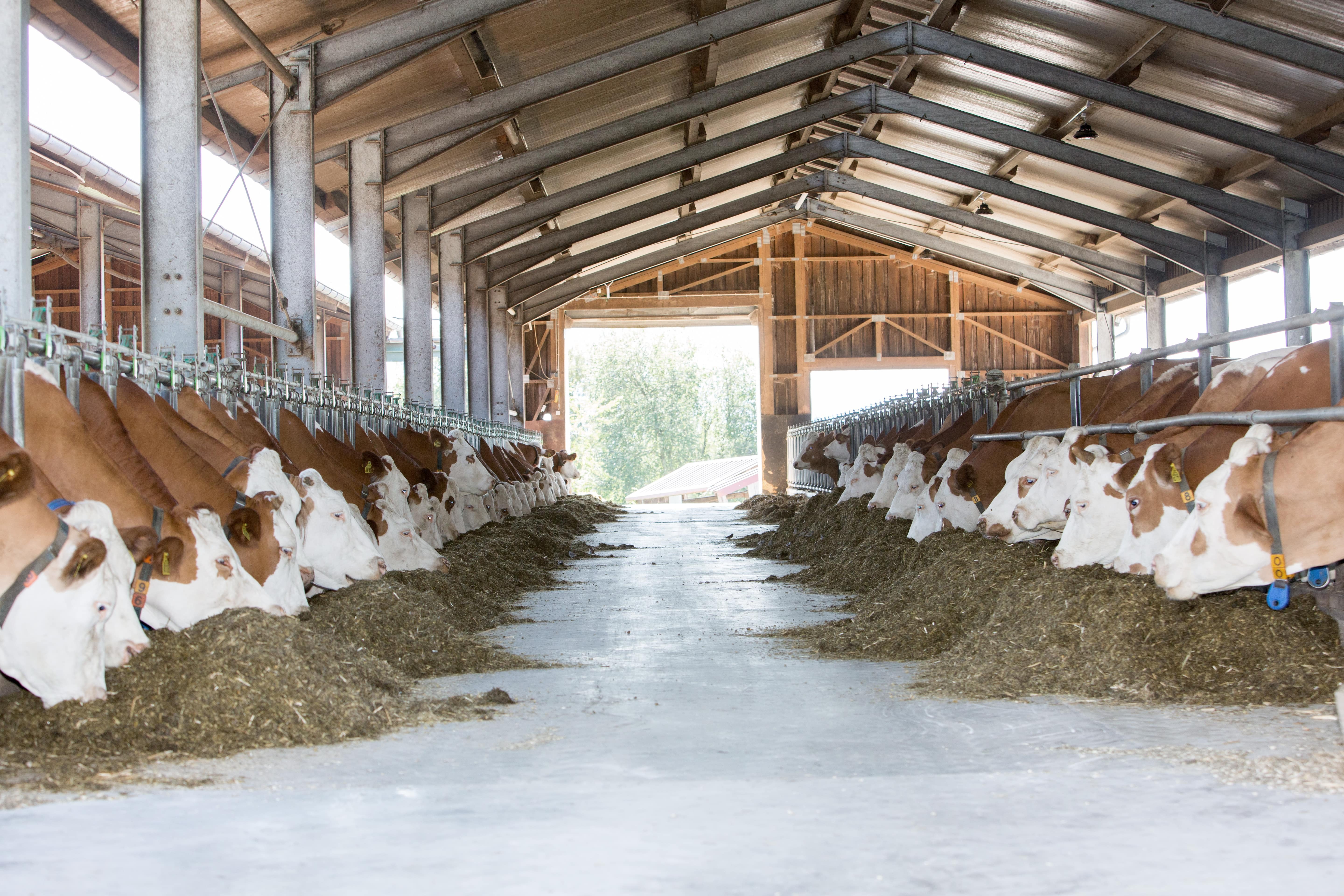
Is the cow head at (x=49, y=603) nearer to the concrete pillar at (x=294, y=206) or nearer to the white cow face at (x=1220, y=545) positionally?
the white cow face at (x=1220, y=545)

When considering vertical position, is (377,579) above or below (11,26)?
below

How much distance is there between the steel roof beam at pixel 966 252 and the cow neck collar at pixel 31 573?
28.3 metres

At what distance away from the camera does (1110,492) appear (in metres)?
7.30

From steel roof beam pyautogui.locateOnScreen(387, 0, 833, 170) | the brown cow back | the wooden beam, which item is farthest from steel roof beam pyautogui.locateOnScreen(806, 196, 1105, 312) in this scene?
the brown cow back

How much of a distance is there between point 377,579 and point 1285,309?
17.4 m

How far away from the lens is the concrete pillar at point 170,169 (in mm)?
8828

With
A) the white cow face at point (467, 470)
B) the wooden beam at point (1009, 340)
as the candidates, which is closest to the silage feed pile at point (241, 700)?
the white cow face at point (467, 470)

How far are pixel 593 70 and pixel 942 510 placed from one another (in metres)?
7.14

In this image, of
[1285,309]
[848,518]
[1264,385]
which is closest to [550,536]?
[848,518]

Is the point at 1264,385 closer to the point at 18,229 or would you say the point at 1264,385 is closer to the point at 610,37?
the point at 18,229

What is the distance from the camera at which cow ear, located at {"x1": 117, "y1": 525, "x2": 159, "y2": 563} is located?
4.86 m

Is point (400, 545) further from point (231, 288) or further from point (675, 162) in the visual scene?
point (231, 288)

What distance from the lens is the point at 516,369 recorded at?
107ft

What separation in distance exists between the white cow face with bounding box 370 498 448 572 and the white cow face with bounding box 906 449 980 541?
3957 mm
